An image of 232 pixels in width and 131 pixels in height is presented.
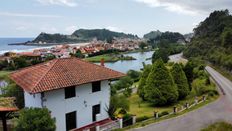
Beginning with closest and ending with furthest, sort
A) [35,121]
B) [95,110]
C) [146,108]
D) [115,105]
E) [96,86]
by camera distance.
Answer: [35,121]
[96,86]
[95,110]
[115,105]
[146,108]

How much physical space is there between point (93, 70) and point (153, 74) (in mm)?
8608

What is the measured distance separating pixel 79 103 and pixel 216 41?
66226mm

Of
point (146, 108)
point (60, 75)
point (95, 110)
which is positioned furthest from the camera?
point (146, 108)

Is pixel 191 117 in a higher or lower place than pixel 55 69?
lower

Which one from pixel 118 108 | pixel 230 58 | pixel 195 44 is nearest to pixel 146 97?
pixel 118 108

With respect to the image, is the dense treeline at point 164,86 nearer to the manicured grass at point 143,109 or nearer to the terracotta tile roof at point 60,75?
the manicured grass at point 143,109

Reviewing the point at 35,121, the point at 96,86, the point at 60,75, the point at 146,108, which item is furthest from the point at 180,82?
the point at 35,121

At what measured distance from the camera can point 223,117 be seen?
22859 millimetres

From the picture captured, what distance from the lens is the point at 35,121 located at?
16297mm

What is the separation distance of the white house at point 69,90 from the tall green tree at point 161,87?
6728 mm

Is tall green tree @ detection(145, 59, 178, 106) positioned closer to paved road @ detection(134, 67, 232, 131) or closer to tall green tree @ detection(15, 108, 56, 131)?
paved road @ detection(134, 67, 232, 131)

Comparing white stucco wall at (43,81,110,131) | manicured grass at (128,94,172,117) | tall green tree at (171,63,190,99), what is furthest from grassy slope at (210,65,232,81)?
white stucco wall at (43,81,110,131)

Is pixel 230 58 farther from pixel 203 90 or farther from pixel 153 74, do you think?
pixel 153 74

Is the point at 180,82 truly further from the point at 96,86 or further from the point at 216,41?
the point at 216,41
